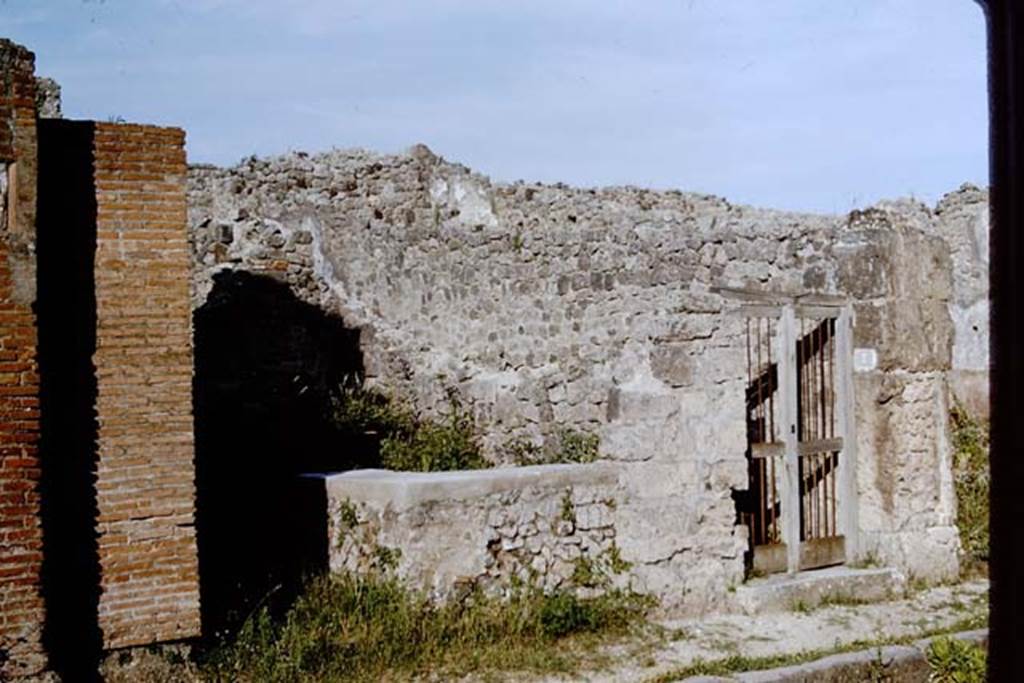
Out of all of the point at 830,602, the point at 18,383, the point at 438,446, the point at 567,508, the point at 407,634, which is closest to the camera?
the point at 18,383

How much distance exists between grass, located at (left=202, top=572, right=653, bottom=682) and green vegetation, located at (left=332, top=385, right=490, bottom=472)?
9.97 ft

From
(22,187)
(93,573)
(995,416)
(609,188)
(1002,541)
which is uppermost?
(609,188)

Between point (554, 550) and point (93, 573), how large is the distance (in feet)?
12.0

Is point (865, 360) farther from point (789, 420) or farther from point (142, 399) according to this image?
point (142, 399)

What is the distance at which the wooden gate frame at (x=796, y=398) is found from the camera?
9.60 meters

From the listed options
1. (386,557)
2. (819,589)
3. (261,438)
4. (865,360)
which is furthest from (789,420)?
(261,438)

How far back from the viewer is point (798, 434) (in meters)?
9.85

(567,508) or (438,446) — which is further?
(438,446)

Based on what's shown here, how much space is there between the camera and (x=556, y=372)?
36.9 ft

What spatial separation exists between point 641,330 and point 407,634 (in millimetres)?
3330

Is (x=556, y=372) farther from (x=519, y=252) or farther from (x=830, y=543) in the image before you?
(x=830, y=543)

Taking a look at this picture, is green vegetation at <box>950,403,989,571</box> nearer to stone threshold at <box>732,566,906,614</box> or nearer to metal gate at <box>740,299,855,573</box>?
stone threshold at <box>732,566,906,614</box>

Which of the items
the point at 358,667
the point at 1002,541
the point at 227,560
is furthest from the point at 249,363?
the point at 1002,541

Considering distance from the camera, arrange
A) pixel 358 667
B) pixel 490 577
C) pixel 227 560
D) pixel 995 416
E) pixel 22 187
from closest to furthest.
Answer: pixel 995 416, pixel 22 187, pixel 358 667, pixel 490 577, pixel 227 560
